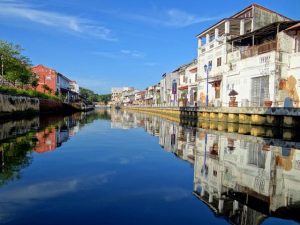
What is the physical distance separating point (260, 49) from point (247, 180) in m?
23.6

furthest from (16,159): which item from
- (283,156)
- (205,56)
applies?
(205,56)

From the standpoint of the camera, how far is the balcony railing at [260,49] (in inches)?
1100

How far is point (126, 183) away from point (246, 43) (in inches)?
1250

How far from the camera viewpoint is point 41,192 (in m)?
6.70

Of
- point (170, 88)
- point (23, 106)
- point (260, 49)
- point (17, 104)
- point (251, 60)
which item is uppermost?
point (260, 49)

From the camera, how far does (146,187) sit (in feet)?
24.1

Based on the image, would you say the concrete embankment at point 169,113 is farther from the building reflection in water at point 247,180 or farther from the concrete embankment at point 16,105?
the building reflection in water at point 247,180

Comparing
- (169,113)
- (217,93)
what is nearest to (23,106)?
(217,93)

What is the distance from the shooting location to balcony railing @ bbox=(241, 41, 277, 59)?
91.7 ft

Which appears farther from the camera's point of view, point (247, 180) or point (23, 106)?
point (23, 106)

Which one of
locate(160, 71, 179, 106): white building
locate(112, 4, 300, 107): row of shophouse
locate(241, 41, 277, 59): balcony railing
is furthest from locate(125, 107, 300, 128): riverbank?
locate(160, 71, 179, 106): white building

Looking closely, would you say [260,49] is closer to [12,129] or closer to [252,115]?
[252,115]

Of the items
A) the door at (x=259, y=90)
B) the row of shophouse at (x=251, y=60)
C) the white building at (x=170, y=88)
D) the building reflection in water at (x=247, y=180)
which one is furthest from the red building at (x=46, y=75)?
the building reflection in water at (x=247, y=180)

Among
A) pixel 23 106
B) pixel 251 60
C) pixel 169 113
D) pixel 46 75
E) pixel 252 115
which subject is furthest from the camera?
pixel 46 75
